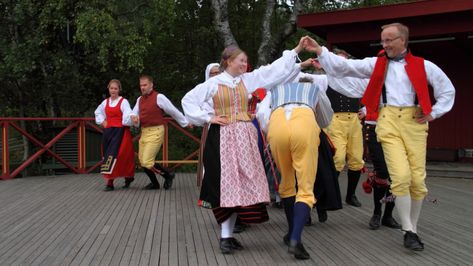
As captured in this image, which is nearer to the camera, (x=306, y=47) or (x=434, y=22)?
(x=306, y=47)

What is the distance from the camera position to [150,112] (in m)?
7.38

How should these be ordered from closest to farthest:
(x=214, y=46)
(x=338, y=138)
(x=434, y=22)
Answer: (x=338, y=138), (x=434, y=22), (x=214, y=46)

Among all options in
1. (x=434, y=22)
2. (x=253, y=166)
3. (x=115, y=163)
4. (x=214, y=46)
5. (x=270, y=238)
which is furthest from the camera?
(x=214, y=46)

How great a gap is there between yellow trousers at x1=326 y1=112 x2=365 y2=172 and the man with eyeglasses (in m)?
1.68

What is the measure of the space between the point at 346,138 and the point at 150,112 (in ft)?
9.16

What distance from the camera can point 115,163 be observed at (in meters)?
7.50

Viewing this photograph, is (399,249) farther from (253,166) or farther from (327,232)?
(253,166)

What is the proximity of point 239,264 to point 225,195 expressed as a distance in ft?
1.70

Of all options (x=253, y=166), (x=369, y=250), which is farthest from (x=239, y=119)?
(x=369, y=250)

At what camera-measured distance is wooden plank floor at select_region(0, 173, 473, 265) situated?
12.9ft

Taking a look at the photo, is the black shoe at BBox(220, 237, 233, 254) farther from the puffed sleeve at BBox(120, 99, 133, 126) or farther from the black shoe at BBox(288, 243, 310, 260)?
the puffed sleeve at BBox(120, 99, 133, 126)

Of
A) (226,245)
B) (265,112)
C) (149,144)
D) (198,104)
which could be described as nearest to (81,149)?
(149,144)

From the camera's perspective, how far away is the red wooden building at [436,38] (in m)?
8.63

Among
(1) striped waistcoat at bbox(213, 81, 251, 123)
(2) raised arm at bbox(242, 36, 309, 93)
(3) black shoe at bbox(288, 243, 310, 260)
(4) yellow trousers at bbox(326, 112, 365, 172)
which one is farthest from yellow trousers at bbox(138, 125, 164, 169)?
(3) black shoe at bbox(288, 243, 310, 260)
